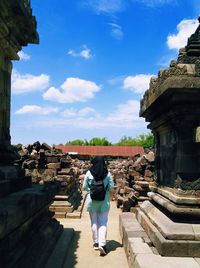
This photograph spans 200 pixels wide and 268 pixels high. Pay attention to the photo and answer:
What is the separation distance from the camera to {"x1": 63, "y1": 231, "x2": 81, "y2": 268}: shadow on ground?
4.95m

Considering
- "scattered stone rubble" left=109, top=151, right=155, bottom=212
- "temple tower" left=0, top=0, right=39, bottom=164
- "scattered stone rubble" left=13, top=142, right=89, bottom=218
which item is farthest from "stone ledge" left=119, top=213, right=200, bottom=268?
"scattered stone rubble" left=13, top=142, right=89, bottom=218

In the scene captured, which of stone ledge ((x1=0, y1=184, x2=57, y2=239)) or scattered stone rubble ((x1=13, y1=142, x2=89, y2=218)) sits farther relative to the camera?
scattered stone rubble ((x1=13, y1=142, x2=89, y2=218))

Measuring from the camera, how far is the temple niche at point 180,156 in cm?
399

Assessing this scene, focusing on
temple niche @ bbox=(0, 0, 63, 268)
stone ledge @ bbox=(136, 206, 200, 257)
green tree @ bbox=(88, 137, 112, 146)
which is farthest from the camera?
green tree @ bbox=(88, 137, 112, 146)

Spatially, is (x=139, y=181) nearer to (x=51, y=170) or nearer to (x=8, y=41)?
(x=51, y=170)

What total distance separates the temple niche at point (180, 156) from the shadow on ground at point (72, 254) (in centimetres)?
120

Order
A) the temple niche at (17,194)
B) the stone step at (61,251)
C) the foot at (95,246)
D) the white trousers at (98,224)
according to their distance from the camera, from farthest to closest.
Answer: the foot at (95,246) < the white trousers at (98,224) < the stone step at (61,251) < the temple niche at (17,194)

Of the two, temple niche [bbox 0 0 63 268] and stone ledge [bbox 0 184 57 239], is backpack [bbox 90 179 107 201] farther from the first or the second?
stone ledge [bbox 0 184 57 239]

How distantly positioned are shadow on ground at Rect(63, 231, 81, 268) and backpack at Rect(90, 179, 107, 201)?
92 centimetres

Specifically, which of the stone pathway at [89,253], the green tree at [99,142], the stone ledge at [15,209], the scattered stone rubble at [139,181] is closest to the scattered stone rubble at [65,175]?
the scattered stone rubble at [139,181]

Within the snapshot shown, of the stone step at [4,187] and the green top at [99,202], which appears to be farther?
the green top at [99,202]

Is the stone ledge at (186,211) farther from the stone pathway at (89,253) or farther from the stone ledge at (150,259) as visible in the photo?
the stone pathway at (89,253)

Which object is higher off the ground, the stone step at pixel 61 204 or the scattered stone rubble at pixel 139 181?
the scattered stone rubble at pixel 139 181

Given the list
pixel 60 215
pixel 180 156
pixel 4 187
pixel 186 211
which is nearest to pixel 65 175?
pixel 60 215
